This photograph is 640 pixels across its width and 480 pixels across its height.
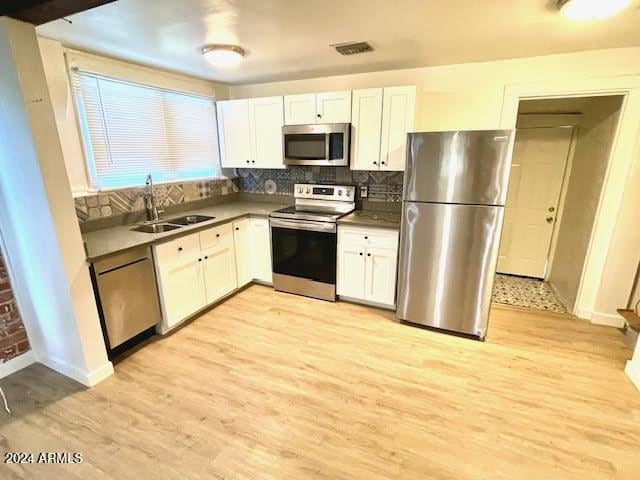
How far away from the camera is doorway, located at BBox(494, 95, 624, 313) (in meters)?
3.12

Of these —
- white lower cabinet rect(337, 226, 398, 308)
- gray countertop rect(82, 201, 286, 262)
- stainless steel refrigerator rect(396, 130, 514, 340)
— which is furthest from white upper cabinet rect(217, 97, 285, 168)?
stainless steel refrigerator rect(396, 130, 514, 340)

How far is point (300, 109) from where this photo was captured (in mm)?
3377

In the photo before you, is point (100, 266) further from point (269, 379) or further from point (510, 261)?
point (510, 261)

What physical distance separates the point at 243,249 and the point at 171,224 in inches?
32.3

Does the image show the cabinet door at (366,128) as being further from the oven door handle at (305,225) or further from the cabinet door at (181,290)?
the cabinet door at (181,290)

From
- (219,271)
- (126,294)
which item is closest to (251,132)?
(219,271)

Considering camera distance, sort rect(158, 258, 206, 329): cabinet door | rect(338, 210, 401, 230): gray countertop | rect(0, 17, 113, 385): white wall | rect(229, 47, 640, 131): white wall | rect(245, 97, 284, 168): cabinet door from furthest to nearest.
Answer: rect(245, 97, 284, 168): cabinet door → rect(338, 210, 401, 230): gray countertop → rect(158, 258, 206, 329): cabinet door → rect(229, 47, 640, 131): white wall → rect(0, 17, 113, 385): white wall

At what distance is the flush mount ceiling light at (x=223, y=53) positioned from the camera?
8.14ft

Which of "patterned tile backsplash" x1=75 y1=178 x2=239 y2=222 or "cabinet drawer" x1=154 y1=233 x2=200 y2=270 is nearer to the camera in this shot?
"cabinet drawer" x1=154 y1=233 x2=200 y2=270

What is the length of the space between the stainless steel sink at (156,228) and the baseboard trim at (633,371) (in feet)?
12.8

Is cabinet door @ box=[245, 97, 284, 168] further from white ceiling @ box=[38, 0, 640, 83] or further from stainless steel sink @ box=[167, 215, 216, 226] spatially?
stainless steel sink @ box=[167, 215, 216, 226]

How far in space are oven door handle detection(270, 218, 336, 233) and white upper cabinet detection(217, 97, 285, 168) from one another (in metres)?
0.71

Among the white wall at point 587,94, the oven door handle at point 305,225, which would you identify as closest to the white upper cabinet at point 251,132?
the oven door handle at point 305,225

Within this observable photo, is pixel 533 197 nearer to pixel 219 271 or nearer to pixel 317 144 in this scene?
pixel 317 144
